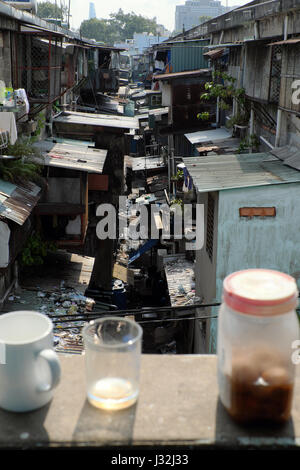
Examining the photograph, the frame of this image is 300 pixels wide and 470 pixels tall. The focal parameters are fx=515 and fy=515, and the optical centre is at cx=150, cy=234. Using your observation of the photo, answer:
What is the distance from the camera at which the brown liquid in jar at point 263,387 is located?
6.35ft

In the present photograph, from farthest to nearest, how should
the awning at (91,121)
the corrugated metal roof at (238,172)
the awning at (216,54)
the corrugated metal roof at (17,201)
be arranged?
the awning at (216,54)
the awning at (91,121)
the corrugated metal roof at (238,172)
the corrugated metal roof at (17,201)

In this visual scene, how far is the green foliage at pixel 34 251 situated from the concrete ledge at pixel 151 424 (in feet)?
35.2

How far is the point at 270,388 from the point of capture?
6.37 feet

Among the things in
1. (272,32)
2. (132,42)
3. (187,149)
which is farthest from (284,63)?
(132,42)

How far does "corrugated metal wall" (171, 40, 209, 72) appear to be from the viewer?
87.7ft

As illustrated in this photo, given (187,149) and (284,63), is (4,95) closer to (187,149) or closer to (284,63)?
(284,63)

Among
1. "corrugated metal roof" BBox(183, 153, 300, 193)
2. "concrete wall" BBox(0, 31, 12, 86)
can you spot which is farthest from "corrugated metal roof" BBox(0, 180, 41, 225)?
"corrugated metal roof" BBox(183, 153, 300, 193)

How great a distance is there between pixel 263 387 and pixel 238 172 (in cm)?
963

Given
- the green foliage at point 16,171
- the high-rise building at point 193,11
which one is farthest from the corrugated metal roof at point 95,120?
the high-rise building at point 193,11

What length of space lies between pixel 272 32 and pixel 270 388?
45.6ft

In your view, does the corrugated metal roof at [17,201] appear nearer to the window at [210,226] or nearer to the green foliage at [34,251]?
the green foliage at [34,251]

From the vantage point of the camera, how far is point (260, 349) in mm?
1927

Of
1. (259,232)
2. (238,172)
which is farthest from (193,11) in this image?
(259,232)

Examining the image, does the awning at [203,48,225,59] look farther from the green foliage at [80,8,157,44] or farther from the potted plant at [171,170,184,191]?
the green foliage at [80,8,157,44]
